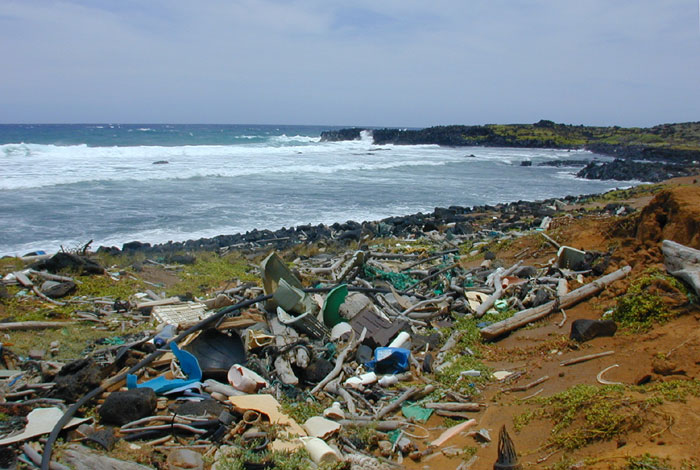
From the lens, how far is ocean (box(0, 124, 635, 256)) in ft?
55.7

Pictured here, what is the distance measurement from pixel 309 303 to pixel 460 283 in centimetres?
299

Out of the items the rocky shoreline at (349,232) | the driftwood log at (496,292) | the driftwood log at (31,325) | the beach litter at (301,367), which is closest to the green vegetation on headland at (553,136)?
the rocky shoreline at (349,232)

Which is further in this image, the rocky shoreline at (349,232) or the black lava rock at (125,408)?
the rocky shoreline at (349,232)

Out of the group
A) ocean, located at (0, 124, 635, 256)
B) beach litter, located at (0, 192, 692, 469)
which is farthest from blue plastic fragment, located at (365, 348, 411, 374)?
ocean, located at (0, 124, 635, 256)

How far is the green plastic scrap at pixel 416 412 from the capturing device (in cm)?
492

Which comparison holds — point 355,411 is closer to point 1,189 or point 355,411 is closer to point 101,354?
point 101,354

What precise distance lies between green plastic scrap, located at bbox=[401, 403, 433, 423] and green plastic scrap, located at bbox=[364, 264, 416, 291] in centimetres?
385

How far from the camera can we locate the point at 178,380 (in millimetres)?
5238

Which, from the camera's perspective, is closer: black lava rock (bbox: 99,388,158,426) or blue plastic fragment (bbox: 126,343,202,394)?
black lava rock (bbox: 99,388,158,426)

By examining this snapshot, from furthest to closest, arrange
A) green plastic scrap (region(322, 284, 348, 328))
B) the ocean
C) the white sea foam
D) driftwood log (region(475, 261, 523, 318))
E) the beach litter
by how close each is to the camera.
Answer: the white sea foam, the ocean, driftwood log (region(475, 261, 523, 318)), green plastic scrap (region(322, 284, 348, 328)), the beach litter

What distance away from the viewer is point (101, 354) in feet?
19.5

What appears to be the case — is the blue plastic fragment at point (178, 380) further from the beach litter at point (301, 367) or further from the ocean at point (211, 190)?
the ocean at point (211, 190)

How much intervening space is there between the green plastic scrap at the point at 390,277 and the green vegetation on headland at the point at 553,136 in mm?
50195

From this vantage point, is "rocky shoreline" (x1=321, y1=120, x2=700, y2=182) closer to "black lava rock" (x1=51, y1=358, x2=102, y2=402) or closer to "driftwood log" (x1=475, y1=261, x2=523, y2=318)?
"driftwood log" (x1=475, y1=261, x2=523, y2=318)
